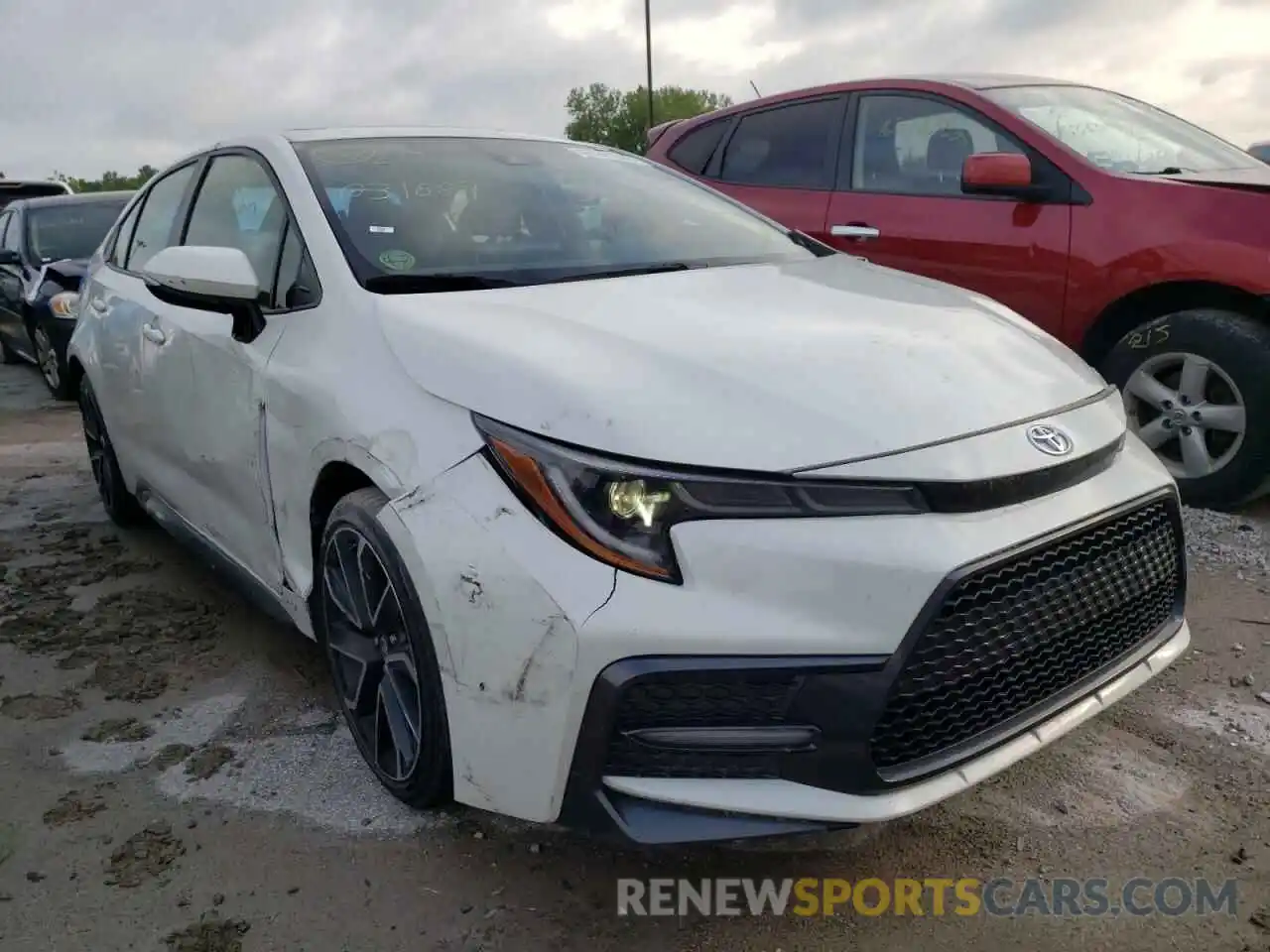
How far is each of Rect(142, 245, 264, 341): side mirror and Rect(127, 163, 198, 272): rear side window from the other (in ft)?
3.32

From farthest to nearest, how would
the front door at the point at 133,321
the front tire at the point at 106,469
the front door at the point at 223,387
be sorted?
the front tire at the point at 106,469
the front door at the point at 133,321
the front door at the point at 223,387

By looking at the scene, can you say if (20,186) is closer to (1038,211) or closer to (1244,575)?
(1038,211)

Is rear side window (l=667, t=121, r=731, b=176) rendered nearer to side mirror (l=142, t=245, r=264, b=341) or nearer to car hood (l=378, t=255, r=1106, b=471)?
car hood (l=378, t=255, r=1106, b=471)

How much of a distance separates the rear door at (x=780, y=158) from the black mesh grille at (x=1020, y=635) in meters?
3.05

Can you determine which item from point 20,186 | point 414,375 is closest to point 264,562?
point 414,375

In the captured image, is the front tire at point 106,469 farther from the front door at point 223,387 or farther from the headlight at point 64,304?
the headlight at point 64,304

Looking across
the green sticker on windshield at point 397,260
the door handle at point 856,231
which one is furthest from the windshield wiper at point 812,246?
the door handle at point 856,231

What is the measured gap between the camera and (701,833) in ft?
5.82

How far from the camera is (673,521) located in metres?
1.77

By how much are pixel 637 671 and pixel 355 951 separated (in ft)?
2.57

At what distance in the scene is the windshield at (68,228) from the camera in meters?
8.52

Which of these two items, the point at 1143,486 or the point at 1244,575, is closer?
the point at 1143,486

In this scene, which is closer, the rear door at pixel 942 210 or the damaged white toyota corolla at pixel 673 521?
the damaged white toyota corolla at pixel 673 521

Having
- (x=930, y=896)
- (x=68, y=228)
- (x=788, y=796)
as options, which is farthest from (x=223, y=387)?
(x=68, y=228)
